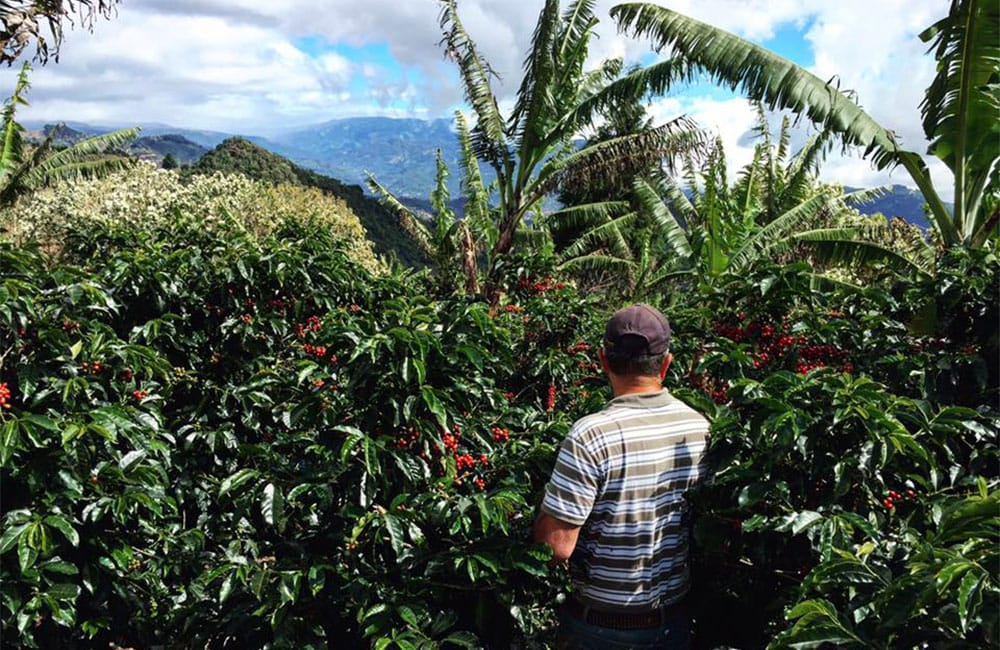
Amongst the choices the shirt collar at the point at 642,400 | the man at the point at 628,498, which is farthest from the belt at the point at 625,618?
the shirt collar at the point at 642,400

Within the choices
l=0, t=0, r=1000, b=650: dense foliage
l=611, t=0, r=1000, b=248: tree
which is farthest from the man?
l=611, t=0, r=1000, b=248: tree

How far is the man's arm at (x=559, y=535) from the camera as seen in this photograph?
2.20 m

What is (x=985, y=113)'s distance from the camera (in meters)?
6.82

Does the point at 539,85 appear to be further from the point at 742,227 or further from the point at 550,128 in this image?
the point at 742,227

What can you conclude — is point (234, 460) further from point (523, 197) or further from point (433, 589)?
point (523, 197)

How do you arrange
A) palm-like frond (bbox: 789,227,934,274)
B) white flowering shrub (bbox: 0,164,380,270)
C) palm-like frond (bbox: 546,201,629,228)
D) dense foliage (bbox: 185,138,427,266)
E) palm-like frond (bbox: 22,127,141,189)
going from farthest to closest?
dense foliage (bbox: 185,138,427,266)
palm-like frond (bbox: 546,201,629,228)
white flowering shrub (bbox: 0,164,380,270)
palm-like frond (bbox: 22,127,141,189)
palm-like frond (bbox: 789,227,934,274)

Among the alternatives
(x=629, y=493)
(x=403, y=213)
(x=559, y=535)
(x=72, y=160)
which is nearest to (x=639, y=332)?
(x=629, y=493)

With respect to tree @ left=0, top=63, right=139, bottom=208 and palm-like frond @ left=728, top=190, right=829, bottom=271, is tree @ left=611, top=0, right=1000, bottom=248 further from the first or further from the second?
tree @ left=0, top=63, right=139, bottom=208

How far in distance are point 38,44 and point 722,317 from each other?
33.3 feet

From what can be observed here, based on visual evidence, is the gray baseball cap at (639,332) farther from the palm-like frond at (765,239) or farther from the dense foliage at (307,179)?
the dense foliage at (307,179)

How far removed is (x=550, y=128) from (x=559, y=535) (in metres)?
10.1

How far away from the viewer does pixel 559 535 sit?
2.21 metres

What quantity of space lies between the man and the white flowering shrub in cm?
1486

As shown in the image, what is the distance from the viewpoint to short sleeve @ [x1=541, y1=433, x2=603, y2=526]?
217 cm
